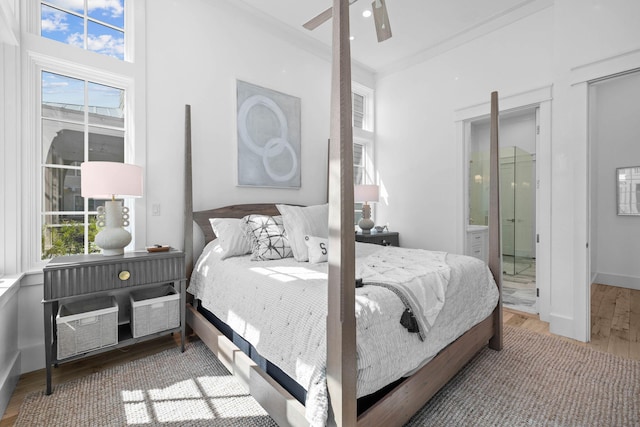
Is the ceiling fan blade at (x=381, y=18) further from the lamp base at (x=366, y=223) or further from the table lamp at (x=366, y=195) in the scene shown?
the lamp base at (x=366, y=223)

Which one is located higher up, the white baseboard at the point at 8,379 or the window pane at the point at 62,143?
the window pane at the point at 62,143

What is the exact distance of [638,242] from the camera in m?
4.12

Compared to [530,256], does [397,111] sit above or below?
above

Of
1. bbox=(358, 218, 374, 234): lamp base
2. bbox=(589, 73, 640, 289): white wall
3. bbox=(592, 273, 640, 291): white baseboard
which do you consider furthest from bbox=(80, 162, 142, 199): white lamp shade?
bbox=(592, 273, 640, 291): white baseboard

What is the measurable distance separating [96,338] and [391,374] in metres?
1.86

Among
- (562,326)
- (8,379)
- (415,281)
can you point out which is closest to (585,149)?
(562,326)

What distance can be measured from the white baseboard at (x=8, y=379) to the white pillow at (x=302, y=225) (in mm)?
1812

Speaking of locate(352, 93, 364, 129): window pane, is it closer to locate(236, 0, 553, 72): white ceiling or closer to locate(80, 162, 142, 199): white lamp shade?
locate(236, 0, 553, 72): white ceiling

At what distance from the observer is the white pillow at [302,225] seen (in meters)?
2.35

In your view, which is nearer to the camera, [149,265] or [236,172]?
[149,265]

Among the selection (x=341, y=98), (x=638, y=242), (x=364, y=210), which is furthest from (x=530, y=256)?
(x=341, y=98)

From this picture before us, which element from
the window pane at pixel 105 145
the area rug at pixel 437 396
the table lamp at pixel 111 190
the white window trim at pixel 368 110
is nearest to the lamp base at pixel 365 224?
the white window trim at pixel 368 110

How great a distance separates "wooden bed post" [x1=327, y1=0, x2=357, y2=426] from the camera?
1071 millimetres

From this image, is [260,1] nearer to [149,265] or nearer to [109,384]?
[149,265]
